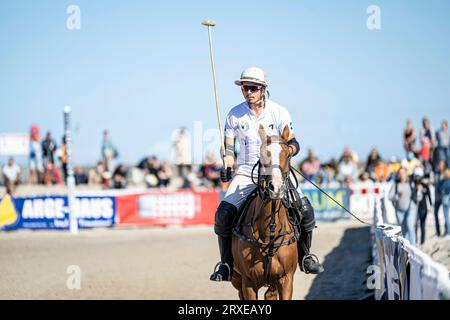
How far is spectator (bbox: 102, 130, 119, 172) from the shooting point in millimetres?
27125

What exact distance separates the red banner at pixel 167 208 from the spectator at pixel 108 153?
3.70 metres

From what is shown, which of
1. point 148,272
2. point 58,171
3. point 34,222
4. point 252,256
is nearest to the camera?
point 252,256

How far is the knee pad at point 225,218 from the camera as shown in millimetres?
8516

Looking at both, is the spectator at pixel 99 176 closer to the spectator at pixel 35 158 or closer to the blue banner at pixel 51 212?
the spectator at pixel 35 158

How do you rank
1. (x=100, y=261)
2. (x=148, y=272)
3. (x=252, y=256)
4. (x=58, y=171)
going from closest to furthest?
(x=252, y=256) < (x=148, y=272) < (x=100, y=261) < (x=58, y=171)

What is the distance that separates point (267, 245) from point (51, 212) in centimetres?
1679

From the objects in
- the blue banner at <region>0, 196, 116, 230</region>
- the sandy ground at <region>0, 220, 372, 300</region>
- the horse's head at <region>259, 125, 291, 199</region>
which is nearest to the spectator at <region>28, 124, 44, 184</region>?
the blue banner at <region>0, 196, 116, 230</region>

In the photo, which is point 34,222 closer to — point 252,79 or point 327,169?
point 327,169

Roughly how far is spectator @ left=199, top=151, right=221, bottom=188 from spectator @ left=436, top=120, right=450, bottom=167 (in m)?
8.38

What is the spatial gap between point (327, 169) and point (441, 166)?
736 cm

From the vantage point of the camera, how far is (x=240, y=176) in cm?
857
